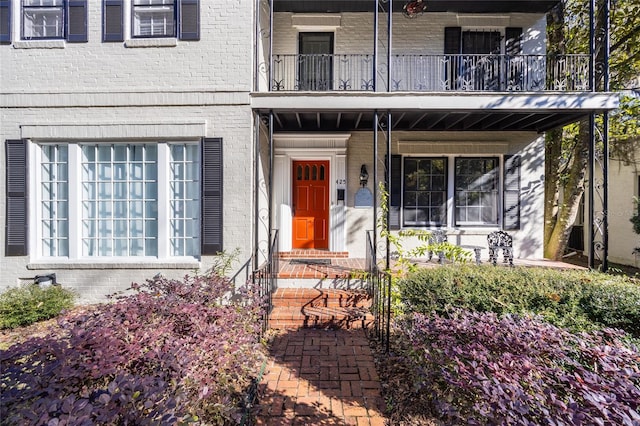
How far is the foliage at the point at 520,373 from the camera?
1648mm

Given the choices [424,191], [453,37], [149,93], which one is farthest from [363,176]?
[149,93]

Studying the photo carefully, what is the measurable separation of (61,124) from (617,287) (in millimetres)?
8960

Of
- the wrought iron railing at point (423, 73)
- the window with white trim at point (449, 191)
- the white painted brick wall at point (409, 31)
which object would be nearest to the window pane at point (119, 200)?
the wrought iron railing at point (423, 73)

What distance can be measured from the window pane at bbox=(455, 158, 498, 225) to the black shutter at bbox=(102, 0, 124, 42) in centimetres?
779

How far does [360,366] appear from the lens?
3904 millimetres

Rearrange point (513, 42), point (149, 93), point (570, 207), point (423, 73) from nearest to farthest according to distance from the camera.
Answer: point (149, 93), point (423, 73), point (513, 42), point (570, 207)

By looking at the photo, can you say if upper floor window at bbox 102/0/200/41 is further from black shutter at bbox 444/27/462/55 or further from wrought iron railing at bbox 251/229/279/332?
black shutter at bbox 444/27/462/55

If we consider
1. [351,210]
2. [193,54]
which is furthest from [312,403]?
[193,54]

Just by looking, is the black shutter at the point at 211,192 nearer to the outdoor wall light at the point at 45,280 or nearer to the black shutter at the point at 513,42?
the outdoor wall light at the point at 45,280

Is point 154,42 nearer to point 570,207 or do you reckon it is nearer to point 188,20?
point 188,20

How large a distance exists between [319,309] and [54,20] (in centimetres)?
735

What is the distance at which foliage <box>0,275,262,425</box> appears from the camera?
1.62 m

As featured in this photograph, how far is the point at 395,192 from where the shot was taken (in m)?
7.72

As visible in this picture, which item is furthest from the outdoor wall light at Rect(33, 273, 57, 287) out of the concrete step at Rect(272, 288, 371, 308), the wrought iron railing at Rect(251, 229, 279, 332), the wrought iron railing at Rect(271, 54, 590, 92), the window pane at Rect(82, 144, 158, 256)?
the wrought iron railing at Rect(271, 54, 590, 92)
